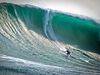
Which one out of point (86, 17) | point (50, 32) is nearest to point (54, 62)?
point (50, 32)

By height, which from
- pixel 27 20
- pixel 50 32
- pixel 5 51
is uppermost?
pixel 27 20

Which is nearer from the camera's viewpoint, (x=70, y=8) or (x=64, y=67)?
(x=64, y=67)

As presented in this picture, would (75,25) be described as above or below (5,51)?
above

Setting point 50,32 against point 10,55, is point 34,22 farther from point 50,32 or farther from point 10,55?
point 10,55

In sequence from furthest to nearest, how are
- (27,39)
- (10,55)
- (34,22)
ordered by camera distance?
(34,22), (27,39), (10,55)

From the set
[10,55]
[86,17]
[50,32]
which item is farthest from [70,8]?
[10,55]

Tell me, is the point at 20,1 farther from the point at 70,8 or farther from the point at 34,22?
the point at 70,8

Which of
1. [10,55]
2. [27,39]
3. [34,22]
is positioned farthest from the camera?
[34,22]
